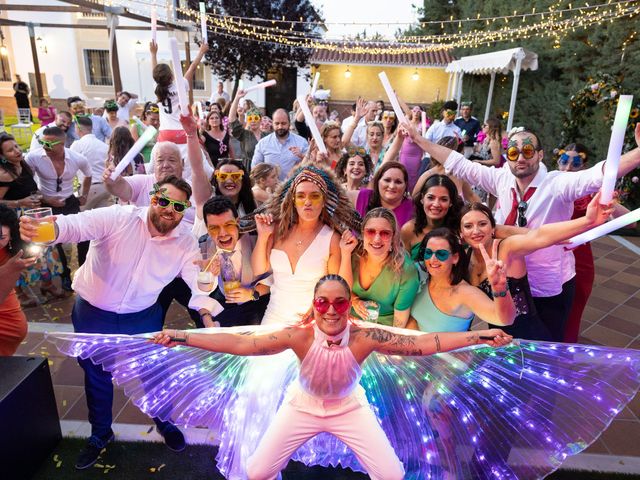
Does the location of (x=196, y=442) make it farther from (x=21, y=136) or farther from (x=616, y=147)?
(x=21, y=136)

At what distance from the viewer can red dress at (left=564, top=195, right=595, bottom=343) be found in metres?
3.55

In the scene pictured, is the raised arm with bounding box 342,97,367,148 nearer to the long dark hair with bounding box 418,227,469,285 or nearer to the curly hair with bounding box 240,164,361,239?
the curly hair with bounding box 240,164,361,239

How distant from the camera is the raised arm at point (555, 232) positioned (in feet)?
7.32

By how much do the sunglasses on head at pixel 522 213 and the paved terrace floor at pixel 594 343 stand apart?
1.73 meters

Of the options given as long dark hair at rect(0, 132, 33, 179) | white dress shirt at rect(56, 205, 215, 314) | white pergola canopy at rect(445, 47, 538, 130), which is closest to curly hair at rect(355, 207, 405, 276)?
white dress shirt at rect(56, 205, 215, 314)

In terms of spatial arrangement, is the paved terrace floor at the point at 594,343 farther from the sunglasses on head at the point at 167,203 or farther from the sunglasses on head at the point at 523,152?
the sunglasses on head at the point at 523,152

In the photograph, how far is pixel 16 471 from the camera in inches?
104

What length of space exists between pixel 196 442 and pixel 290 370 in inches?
43.9

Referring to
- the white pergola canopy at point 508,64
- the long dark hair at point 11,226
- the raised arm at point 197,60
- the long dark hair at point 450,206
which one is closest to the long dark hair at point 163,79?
the raised arm at point 197,60

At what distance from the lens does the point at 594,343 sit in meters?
4.65

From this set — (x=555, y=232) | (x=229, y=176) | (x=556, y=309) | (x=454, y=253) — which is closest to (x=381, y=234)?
(x=454, y=253)

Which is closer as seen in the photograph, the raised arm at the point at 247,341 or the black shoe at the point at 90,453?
the raised arm at the point at 247,341

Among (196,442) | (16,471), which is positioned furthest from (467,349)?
(16,471)

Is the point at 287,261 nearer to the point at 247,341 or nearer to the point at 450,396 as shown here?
the point at 247,341
